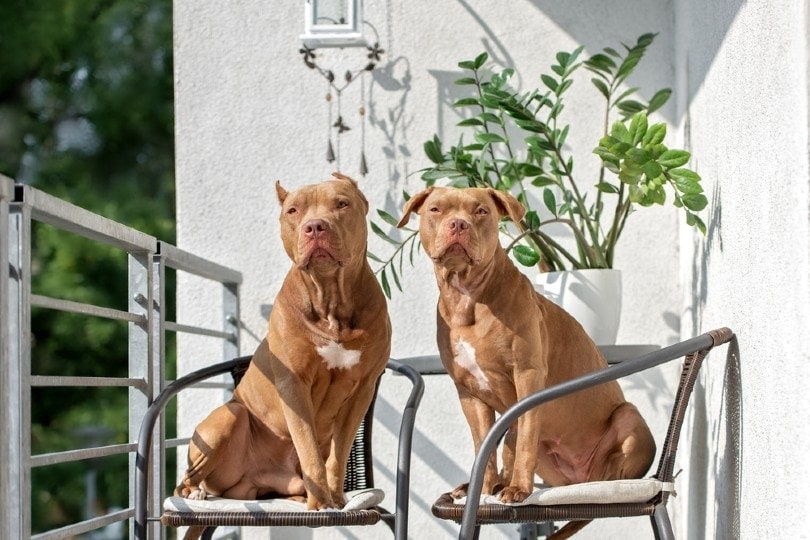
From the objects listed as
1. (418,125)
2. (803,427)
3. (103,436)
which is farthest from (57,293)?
(803,427)

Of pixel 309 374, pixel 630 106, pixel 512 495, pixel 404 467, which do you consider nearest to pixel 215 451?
pixel 309 374

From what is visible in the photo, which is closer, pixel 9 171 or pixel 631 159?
pixel 631 159

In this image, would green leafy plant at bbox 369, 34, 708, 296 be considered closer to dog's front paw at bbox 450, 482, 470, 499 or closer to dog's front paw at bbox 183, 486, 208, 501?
dog's front paw at bbox 450, 482, 470, 499

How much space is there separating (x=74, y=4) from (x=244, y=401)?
8.59 meters

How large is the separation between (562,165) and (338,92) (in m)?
0.87

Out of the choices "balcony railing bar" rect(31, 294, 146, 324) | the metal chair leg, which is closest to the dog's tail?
the metal chair leg

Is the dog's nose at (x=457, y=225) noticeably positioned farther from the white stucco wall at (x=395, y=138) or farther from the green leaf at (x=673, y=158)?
the white stucco wall at (x=395, y=138)

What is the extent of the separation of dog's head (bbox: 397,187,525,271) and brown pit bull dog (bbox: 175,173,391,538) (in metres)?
0.16

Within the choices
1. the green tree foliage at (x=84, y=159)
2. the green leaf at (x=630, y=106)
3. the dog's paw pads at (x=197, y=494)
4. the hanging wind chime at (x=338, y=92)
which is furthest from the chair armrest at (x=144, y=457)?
the green tree foliage at (x=84, y=159)

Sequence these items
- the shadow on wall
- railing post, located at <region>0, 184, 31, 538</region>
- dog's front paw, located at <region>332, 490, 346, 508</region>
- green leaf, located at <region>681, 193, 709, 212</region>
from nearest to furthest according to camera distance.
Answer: railing post, located at <region>0, 184, 31, 538</region> < dog's front paw, located at <region>332, 490, 346, 508</region> < green leaf, located at <region>681, 193, 709, 212</region> < the shadow on wall

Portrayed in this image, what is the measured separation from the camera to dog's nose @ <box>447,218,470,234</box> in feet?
7.09

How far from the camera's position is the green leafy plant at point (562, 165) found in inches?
99.8

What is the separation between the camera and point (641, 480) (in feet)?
6.99

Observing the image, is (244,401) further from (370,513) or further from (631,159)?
(631,159)
